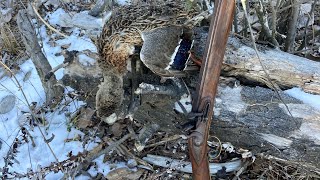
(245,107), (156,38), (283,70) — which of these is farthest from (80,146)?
(283,70)

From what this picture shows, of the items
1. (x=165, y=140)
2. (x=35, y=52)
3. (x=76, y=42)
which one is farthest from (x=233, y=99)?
(x=76, y=42)

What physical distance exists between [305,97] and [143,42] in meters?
1.09

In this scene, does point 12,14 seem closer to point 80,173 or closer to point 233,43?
point 80,173

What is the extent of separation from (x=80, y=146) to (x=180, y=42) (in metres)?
1.14

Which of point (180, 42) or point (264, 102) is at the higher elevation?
point (180, 42)

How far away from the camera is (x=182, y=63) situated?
8.48ft

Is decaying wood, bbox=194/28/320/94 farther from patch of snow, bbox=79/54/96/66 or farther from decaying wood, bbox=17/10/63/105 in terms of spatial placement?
decaying wood, bbox=17/10/63/105

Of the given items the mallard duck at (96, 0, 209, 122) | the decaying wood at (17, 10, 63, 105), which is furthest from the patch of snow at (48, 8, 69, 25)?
the mallard duck at (96, 0, 209, 122)

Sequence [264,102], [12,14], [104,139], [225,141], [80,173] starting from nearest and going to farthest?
[264,102], [225,141], [80,173], [104,139], [12,14]

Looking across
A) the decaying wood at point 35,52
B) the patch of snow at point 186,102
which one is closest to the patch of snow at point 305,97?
the patch of snow at point 186,102

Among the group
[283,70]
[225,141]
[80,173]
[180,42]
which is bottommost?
[80,173]

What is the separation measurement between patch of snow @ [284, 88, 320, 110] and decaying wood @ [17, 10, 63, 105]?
1.80 m

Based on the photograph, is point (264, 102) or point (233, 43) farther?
point (233, 43)

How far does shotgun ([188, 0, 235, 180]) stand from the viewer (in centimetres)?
193
